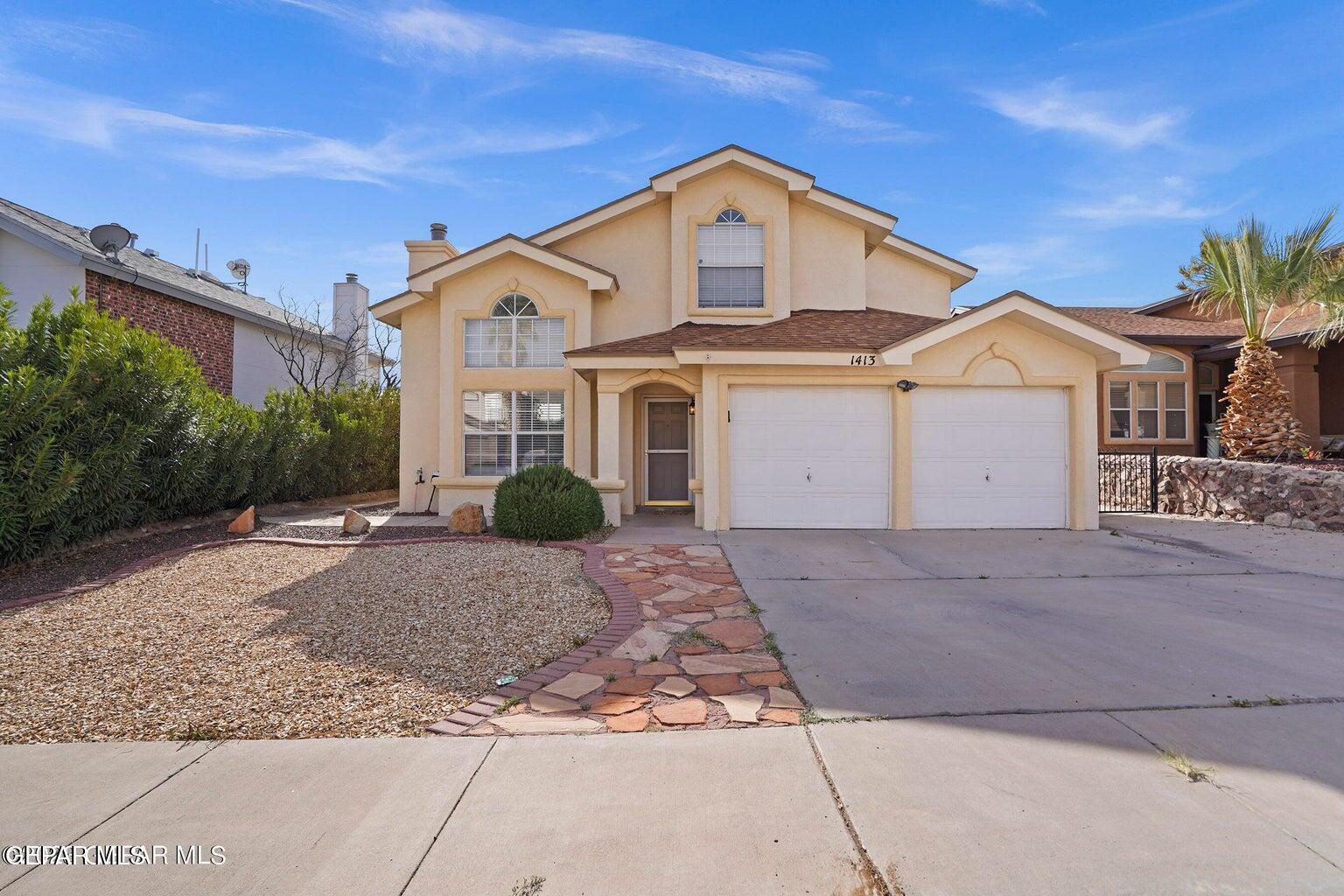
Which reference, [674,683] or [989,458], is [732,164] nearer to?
[989,458]

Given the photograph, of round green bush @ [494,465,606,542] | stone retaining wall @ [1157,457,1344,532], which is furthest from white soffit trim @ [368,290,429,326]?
stone retaining wall @ [1157,457,1344,532]

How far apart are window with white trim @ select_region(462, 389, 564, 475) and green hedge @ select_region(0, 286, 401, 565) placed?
371 cm

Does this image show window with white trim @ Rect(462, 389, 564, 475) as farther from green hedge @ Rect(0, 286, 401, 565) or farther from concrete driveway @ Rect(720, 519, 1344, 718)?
concrete driveway @ Rect(720, 519, 1344, 718)

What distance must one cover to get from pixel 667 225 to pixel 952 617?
1013cm

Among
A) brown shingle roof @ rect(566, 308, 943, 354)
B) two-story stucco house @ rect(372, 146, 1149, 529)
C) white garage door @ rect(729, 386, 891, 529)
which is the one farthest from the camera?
white garage door @ rect(729, 386, 891, 529)

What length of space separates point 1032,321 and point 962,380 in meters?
1.41

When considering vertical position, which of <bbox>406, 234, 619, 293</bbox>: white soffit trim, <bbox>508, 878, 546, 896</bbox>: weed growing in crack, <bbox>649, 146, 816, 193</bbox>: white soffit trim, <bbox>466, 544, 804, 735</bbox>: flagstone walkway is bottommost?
<bbox>508, 878, 546, 896</bbox>: weed growing in crack

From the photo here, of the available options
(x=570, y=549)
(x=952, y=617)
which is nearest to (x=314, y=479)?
(x=570, y=549)

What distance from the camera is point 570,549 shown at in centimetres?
881

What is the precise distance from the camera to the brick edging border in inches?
158

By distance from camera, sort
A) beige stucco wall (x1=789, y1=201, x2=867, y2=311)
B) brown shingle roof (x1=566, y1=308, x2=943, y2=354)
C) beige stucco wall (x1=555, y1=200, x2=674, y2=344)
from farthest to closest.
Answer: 1. beige stucco wall (x1=789, y1=201, x2=867, y2=311)
2. beige stucco wall (x1=555, y1=200, x2=674, y2=344)
3. brown shingle roof (x1=566, y1=308, x2=943, y2=354)

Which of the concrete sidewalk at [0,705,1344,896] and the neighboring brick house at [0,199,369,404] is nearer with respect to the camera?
the concrete sidewalk at [0,705,1344,896]

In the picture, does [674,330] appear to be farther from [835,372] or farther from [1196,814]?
[1196,814]

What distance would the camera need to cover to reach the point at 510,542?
9297 millimetres
